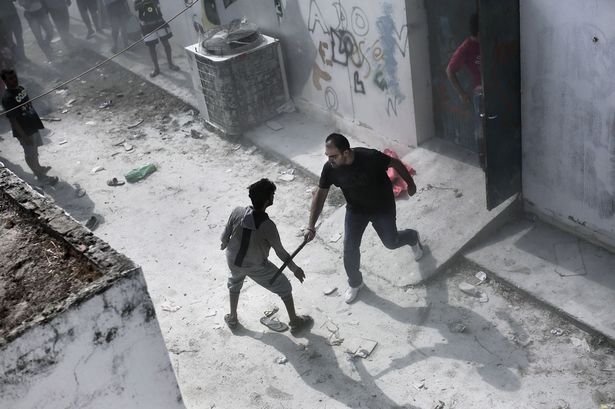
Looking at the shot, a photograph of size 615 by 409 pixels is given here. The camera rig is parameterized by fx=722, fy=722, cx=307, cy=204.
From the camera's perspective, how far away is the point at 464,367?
17.5ft

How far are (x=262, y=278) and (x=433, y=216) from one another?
1.99 meters

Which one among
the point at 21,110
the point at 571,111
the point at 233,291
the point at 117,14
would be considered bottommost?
the point at 233,291

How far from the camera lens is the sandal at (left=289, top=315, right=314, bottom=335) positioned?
19.4 ft

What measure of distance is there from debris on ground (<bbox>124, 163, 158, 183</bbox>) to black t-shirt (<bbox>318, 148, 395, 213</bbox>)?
3.90 metres

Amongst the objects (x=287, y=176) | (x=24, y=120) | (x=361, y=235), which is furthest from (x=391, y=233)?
(x=24, y=120)

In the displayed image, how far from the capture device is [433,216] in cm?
679

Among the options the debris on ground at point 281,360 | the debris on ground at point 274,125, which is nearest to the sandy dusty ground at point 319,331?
the debris on ground at point 281,360

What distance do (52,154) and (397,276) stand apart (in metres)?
5.86

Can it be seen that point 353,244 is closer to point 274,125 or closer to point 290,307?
point 290,307

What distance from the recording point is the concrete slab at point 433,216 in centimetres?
641

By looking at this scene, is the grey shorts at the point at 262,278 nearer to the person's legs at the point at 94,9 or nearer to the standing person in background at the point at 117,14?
the standing person in background at the point at 117,14

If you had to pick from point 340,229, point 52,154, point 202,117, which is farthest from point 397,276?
point 52,154

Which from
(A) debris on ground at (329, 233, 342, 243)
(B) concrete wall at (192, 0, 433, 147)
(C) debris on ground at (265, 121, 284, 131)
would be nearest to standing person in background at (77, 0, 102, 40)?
(B) concrete wall at (192, 0, 433, 147)

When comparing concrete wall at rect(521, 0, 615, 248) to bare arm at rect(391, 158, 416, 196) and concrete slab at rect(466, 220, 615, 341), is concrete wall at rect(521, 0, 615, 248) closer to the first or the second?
concrete slab at rect(466, 220, 615, 341)
